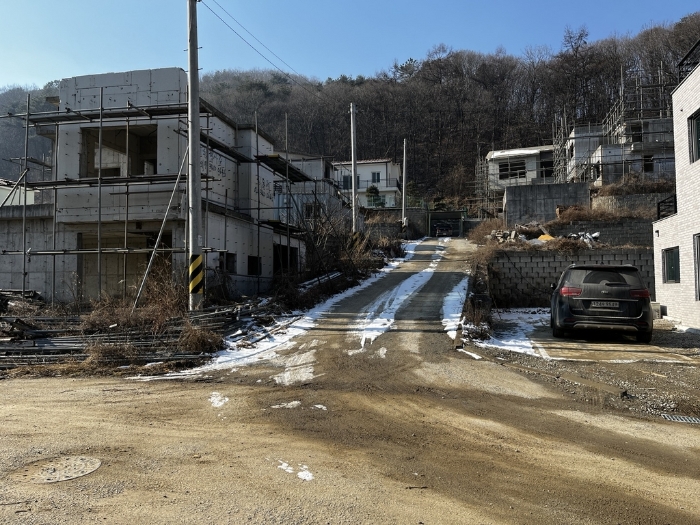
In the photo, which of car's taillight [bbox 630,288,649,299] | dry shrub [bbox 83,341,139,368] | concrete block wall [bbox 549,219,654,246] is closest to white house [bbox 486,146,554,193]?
concrete block wall [bbox 549,219,654,246]

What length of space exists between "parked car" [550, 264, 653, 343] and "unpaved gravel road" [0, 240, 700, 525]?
2.90m

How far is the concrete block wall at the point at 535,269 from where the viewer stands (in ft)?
61.8

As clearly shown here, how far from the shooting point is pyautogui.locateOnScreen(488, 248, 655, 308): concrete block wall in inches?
742

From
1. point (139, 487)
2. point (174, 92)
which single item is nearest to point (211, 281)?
point (174, 92)

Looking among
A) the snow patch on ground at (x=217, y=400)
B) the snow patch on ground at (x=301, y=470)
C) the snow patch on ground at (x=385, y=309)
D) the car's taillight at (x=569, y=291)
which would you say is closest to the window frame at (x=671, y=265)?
the car's taillight at (x=569, y=291)

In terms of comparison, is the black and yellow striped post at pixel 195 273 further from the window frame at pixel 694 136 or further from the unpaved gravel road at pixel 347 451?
the window frame at pixel 694 136

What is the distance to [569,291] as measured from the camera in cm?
1055

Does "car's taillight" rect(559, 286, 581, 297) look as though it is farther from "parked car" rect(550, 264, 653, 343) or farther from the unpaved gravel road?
the unpaved gravel road

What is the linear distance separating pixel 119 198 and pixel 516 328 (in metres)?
13.1

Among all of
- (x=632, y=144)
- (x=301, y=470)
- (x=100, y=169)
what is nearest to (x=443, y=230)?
(x=632, y=144)

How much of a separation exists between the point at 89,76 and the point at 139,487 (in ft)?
58.0

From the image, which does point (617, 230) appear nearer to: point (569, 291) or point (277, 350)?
point (569, 291)

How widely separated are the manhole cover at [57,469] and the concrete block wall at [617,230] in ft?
86.8

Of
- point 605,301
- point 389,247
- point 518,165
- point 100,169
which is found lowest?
point 605,301
